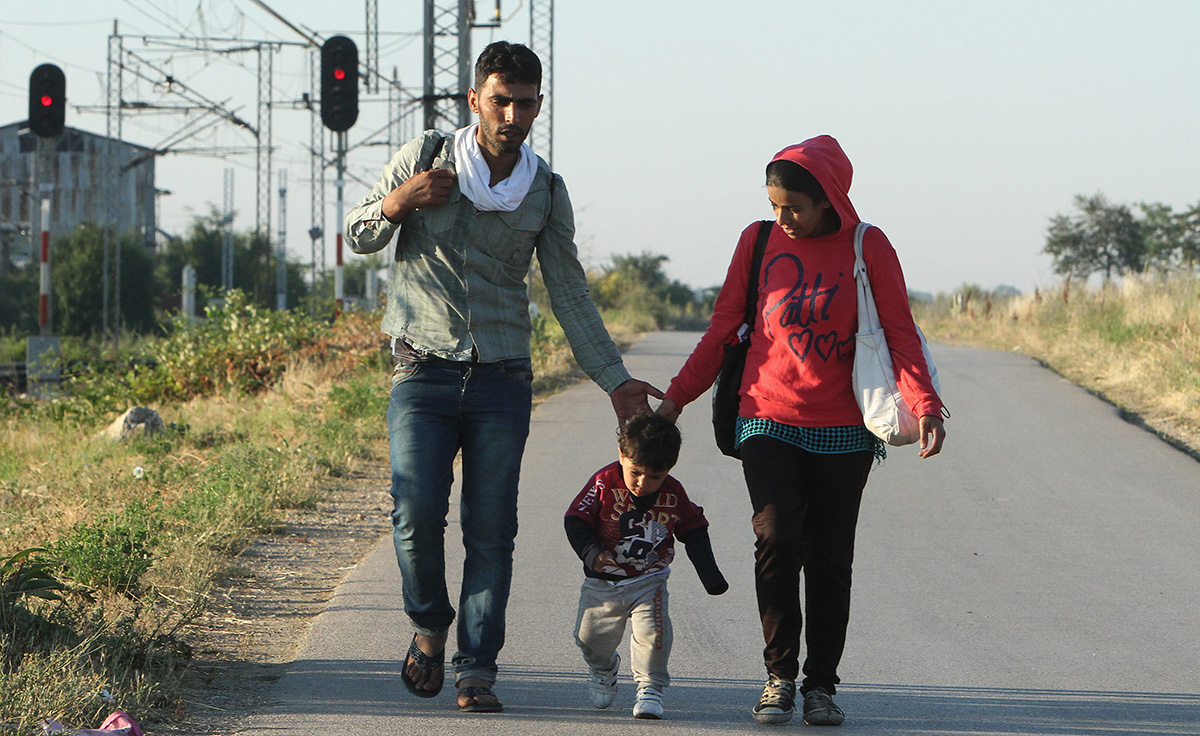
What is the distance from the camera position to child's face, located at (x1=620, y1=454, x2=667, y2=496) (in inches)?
160

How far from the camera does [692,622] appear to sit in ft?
18.3

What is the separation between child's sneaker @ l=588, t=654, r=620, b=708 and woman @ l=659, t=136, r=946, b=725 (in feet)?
1.51

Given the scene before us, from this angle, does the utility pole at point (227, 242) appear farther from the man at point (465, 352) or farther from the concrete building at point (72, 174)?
the man at point (465, 352)

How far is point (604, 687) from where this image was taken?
13.9 ft

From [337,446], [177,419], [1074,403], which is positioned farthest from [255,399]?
A: [1074,403]

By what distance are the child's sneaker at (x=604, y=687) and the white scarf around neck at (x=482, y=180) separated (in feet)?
4.92

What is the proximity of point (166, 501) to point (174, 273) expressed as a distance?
2086 inches

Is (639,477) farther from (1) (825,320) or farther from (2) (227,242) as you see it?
(2) (227,242)

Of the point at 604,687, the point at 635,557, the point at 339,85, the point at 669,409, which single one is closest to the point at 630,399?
the point at 669,409

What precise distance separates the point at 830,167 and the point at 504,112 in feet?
3.40

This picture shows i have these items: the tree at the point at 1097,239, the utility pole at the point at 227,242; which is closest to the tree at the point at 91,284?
the utility pole at the point at 227,242

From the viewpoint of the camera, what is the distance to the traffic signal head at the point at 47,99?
16.7m

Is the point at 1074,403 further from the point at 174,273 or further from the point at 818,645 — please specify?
the point at 174,273

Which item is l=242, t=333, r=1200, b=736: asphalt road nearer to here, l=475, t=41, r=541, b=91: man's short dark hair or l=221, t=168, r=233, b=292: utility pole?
l=475, t=41, r=541, b=91: man's short dark hair
